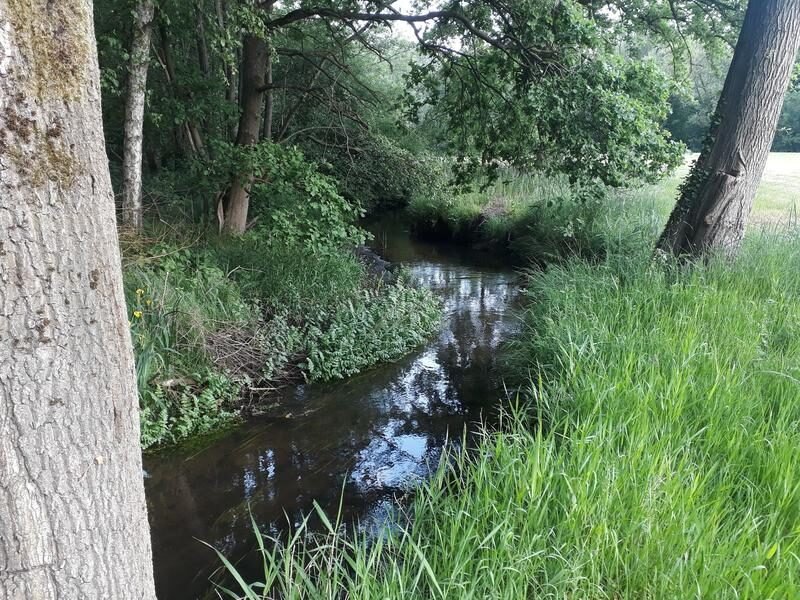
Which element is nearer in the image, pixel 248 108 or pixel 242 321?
pixel 242 321

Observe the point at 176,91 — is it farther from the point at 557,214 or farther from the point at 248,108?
the point at 557,214

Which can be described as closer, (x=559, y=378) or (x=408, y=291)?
(x=559, y=378)

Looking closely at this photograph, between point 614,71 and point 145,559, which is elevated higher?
point 614,71

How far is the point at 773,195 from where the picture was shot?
10.9 m

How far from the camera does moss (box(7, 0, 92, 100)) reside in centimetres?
124

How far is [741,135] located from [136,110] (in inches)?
235

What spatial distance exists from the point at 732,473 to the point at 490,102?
588 cm

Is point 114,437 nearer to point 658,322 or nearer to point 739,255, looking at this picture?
point 658,322

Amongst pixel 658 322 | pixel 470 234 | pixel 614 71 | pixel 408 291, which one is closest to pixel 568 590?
→ pixel 658 322

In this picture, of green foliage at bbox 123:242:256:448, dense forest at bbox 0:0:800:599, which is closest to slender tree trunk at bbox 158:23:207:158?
dense forest at bbox 0:0:800:599

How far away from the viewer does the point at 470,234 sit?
13812 millimetres

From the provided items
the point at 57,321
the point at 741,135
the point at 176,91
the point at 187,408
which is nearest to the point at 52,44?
the point at 57,321

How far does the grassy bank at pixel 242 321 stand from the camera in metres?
4.66

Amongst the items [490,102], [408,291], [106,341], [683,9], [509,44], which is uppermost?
[683,9]
